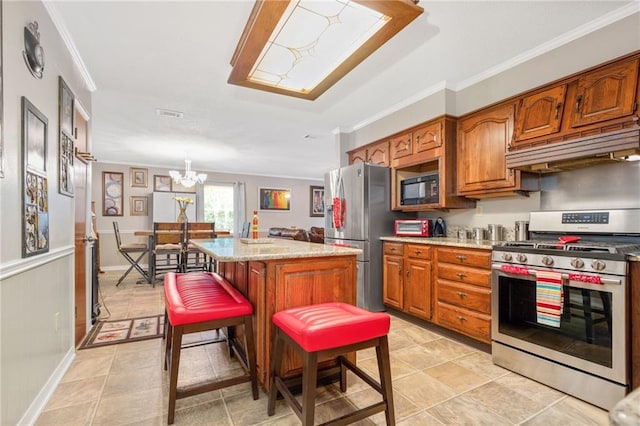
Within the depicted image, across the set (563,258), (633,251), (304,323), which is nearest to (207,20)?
(304,323)

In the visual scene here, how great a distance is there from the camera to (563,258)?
196 centimetres

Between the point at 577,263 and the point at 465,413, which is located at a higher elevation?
the point at 577,263

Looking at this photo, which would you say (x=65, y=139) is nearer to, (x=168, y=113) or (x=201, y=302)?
(x=201, y=302)

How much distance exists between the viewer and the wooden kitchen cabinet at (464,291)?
2.49 meters

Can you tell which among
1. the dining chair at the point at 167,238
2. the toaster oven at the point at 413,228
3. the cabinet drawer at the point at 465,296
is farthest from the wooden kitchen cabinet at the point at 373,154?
the dining chair at the point at 167,238

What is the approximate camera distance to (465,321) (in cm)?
264

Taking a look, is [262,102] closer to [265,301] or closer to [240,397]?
[265,301]

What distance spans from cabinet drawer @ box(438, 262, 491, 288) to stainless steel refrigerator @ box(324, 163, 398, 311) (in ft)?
2.96

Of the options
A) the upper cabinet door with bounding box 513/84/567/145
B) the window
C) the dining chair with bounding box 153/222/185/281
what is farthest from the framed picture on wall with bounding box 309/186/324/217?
the upper cabinet door with bounding box 513/84/567/145

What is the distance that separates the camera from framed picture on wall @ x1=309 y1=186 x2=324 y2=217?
9.39m

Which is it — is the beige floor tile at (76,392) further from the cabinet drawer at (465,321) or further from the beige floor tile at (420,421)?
the cabinet drawer at (465,321)

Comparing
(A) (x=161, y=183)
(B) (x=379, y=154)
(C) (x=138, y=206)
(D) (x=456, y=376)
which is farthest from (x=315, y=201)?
(D) (x=456, y=376)

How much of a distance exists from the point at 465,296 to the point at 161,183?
691 cm

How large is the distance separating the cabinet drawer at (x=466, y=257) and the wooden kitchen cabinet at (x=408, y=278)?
0.59 feet
